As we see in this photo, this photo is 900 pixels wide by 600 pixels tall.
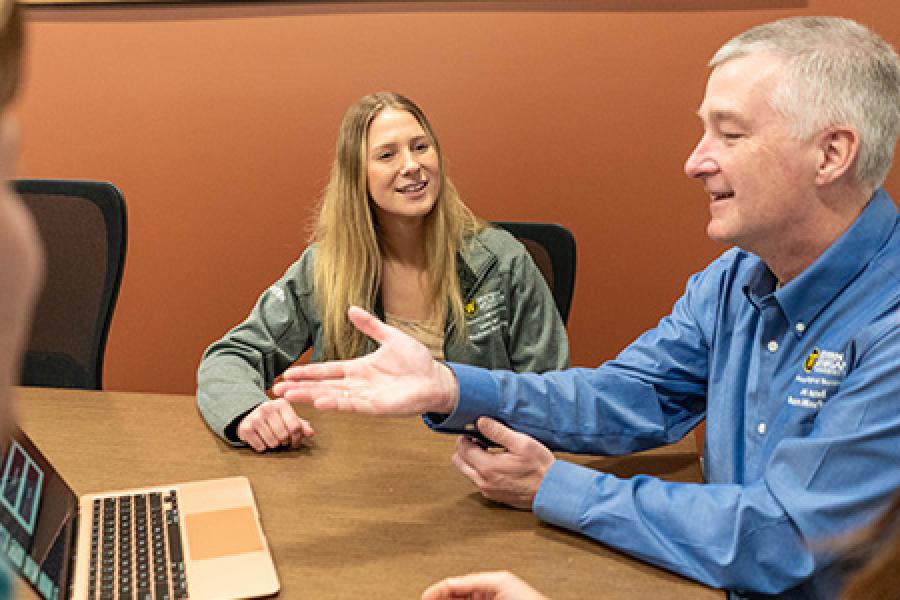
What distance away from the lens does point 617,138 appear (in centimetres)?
253

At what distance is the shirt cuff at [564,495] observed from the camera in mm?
1162

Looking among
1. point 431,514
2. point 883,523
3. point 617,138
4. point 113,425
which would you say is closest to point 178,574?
point 431,514

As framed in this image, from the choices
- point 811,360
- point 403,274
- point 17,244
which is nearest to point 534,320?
point 403,274

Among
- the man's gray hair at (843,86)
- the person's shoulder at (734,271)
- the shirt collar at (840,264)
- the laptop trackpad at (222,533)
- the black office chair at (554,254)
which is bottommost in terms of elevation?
the laptop trackpad at (222,533)

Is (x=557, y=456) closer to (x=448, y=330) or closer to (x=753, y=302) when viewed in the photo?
(x=753, y=302)

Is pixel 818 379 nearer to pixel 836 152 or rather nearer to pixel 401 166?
pixel 836 152

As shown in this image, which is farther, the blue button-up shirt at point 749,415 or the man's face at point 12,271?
the blue button-up shirt at point 749,415

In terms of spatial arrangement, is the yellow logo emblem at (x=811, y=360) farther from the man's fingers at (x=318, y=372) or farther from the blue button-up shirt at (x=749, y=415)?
the man's fingers at (x=318, y=372)

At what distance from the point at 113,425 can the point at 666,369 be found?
972mm

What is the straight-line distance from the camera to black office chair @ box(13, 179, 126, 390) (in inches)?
76.7

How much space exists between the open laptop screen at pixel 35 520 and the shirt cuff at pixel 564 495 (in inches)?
24.2

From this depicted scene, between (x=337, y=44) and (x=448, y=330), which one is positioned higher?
(x=337, y=44)

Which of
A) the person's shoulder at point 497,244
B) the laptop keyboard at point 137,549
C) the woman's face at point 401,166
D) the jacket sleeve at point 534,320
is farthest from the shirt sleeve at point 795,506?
the woman's face at point 401,166

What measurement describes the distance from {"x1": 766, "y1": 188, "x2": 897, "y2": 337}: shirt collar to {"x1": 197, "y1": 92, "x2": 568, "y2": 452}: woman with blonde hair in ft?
2.50
